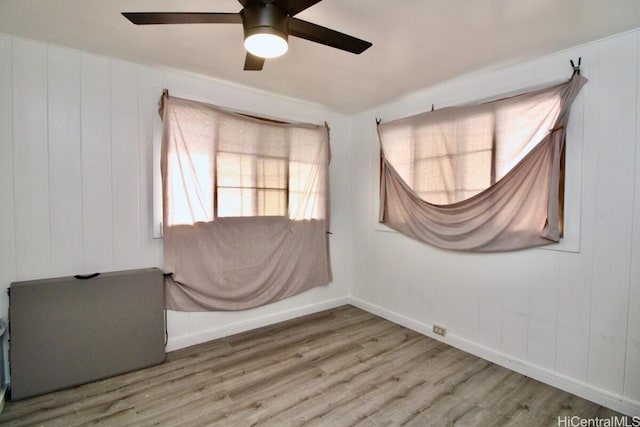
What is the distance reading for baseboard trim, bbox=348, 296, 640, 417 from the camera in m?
2.00

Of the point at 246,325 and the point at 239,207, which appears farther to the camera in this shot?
the point at 246,325

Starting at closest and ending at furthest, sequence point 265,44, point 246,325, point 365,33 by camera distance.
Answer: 1. point 265,44
2. point 365,33
3. point 246,325

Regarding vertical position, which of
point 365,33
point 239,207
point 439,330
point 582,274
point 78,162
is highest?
point 365,33

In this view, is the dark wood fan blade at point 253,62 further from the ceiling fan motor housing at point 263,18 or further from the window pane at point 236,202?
the window pane at point 236,202

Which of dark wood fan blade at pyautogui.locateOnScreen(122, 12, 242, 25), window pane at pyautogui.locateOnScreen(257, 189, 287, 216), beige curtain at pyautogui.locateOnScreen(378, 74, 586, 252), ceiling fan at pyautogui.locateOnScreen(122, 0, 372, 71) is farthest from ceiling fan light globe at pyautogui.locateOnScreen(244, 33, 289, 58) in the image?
beige curtain at pyautogui.locateOnScreen(378, 74, 586, 252)

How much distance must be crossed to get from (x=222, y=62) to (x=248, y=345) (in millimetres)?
2547

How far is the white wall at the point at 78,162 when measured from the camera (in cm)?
215

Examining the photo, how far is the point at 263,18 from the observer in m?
1.44

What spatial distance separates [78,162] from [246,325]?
6.88ft

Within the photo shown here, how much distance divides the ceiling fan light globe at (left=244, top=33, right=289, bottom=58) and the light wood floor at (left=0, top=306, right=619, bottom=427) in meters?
2.19

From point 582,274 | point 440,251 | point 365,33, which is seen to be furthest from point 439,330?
point 365,33

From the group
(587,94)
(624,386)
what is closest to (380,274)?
(624,386)

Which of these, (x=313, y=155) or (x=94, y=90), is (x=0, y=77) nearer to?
(x=94, y=90)

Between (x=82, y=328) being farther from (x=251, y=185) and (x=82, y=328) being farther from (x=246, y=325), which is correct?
(x=251, y=185)
